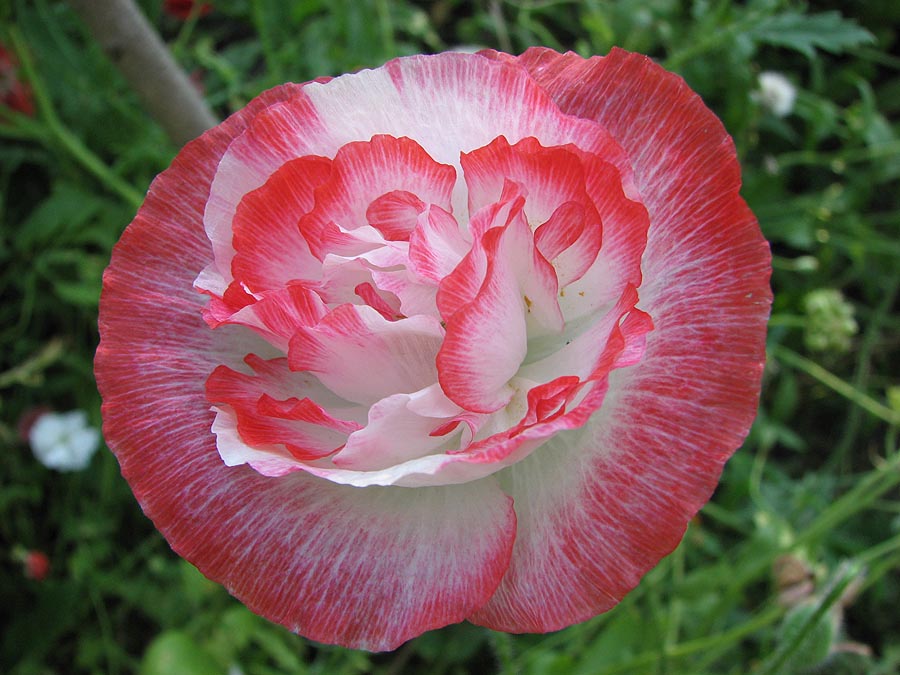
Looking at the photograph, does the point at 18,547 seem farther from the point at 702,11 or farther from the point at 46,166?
the point at 702,11

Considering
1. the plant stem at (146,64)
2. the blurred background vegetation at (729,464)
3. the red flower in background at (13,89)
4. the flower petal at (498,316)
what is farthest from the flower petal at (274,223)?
the red flower in background at (13,89)

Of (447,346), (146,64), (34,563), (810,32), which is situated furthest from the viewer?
(34,563)

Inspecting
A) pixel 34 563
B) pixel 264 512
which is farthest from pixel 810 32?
pixel 34 563

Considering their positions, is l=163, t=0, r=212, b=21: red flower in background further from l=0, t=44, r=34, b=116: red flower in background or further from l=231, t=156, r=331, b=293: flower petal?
l=231, t=156, r=331, b=293: flower petal

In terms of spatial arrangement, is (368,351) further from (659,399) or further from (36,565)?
(36,565)

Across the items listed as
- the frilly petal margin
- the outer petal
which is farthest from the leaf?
the frilly petal margin

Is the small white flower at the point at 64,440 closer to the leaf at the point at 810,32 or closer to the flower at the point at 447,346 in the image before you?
the flower at the point at 447,346

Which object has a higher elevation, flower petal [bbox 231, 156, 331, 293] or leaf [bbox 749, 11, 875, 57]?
flower petal [bbox 231, 156, 331, 293]

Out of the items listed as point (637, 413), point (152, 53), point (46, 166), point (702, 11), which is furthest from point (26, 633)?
point (702, 11)
